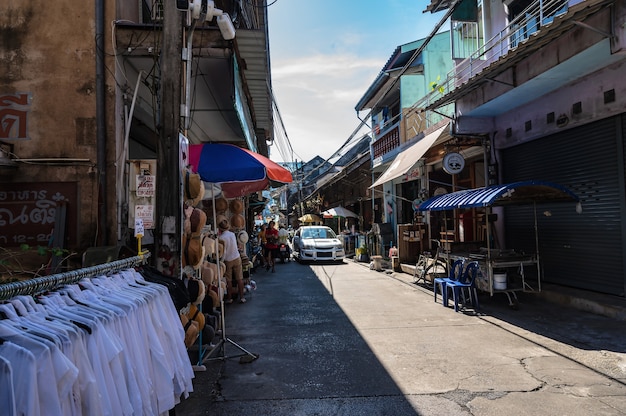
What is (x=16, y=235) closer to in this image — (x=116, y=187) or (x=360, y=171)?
(x=116, y=187)

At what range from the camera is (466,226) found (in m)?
13.0

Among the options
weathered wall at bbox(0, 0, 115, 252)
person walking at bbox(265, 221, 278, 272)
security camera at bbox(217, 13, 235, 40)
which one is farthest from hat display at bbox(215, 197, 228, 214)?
person walking at bbox(265, 221, 278, 272)

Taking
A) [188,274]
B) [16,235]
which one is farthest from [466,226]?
[16,235]

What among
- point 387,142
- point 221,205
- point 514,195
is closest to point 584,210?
point 514,195

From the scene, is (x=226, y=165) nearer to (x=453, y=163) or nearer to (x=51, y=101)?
(x=51, y=101)

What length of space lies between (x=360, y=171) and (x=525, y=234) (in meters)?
14.5

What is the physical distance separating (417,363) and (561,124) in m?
6.33

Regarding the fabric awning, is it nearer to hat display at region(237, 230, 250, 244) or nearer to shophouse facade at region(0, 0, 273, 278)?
hat display at region(237, 230, 250, 244)

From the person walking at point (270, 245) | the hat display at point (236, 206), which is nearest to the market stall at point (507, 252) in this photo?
the hat display at point (236, 206)

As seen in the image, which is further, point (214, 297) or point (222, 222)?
point (222, 222)

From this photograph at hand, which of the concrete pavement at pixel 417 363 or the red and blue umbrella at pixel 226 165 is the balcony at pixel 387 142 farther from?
the red and blue umbrella at pixel 226 165

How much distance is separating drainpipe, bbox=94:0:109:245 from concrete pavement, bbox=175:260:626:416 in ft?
7.27

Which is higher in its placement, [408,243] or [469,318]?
[408,243]

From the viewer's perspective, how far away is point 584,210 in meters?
7.96
